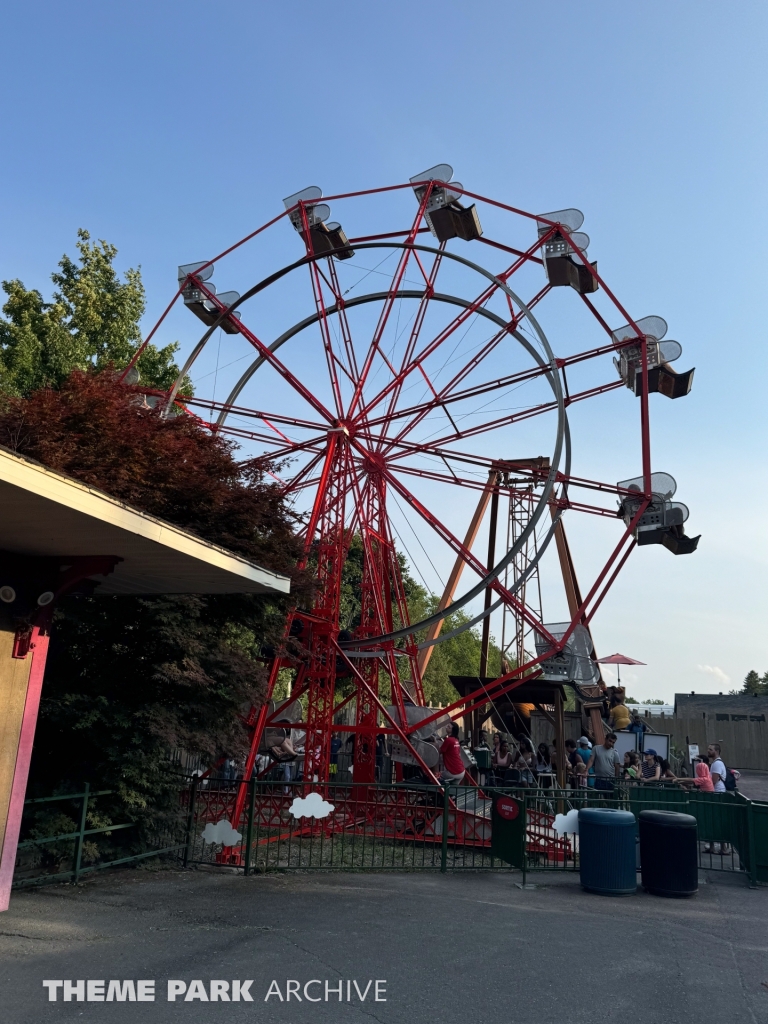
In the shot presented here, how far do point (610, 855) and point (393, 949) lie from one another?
361 cm

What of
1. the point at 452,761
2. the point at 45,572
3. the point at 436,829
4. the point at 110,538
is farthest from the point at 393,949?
the point at 452,761

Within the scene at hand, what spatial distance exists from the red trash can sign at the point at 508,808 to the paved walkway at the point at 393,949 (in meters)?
1.04

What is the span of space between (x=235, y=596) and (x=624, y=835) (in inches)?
213

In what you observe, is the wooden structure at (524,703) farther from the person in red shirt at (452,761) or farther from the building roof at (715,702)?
the building roof at (715,702)

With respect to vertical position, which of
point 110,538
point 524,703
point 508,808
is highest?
point 110,538

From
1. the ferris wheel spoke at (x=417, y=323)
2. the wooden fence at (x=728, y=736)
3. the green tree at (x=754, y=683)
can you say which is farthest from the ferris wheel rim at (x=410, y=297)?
the green tree at (x=754, y=683)

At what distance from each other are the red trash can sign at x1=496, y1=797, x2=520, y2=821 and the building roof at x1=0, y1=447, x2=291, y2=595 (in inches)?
168

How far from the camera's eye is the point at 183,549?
6.47 m

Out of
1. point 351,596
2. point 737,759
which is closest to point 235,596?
point 351,596

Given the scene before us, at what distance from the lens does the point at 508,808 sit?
973cm

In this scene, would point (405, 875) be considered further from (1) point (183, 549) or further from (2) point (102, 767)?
(1) point (183, 549)

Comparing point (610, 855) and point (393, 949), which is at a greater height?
point (610, 855)

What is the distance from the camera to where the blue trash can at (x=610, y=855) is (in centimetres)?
885

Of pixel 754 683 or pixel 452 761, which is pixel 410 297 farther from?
pixel 754 683
